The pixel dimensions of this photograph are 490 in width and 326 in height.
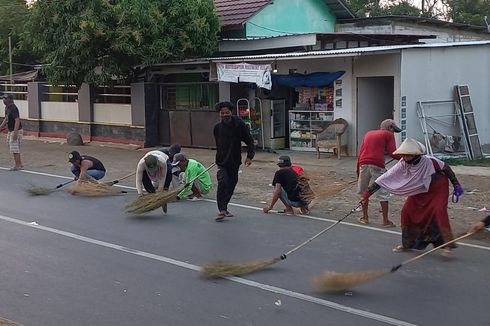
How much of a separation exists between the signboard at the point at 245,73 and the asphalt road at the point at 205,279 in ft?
24.8

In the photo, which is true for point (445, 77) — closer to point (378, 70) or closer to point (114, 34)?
point (378, 70)

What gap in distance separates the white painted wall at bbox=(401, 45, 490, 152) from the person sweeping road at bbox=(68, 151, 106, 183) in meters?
7.37

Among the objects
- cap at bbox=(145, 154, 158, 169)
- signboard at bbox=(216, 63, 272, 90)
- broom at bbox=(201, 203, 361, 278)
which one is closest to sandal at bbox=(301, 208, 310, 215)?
cap at bbox=(145, 154, 158, 169)

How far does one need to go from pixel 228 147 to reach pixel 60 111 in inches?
653

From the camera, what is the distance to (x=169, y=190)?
995 centimetres

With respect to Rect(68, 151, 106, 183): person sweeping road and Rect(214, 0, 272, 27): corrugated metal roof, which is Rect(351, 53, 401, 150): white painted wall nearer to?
Rect(214, 0, 272, 27): corrugated metal roof

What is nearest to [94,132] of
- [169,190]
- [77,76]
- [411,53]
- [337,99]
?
[77,76]

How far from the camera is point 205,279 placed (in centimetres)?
654

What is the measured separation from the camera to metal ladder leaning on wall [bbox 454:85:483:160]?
1641cm

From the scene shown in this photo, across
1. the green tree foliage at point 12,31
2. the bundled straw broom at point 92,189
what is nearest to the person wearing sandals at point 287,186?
the bundled straw broom at point 92,189

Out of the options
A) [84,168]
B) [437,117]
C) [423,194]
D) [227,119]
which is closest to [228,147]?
[227,119]

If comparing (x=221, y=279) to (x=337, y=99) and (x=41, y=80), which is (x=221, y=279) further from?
(x=41, y=80)

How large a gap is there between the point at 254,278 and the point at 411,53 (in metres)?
10.5

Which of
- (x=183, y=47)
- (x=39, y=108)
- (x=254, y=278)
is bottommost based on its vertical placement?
(x=254, y=278)
